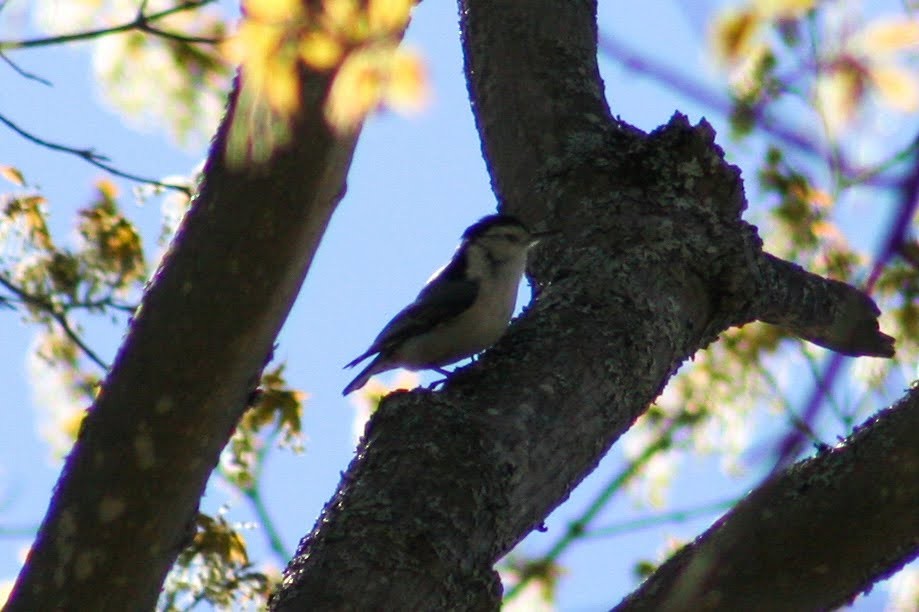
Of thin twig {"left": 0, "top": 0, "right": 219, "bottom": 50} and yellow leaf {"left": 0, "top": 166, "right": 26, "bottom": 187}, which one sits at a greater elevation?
yellow leaf {"left": 0, "top": 166, "right": 26, "bottom": 187}

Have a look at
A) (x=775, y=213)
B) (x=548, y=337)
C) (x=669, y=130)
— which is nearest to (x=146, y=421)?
(x=548, y=337)

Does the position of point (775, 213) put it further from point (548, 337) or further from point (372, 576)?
point (372, 576)

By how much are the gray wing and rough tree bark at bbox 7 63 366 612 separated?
2.90m

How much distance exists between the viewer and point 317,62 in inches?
75.4

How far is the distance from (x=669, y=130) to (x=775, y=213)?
117 cm

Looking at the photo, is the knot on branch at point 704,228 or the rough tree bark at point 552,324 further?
the knot on branch at point 704,228

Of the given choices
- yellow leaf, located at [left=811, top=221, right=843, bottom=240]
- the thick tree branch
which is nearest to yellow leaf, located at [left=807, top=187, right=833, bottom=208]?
yellow leaf, located at [left=811, top=221, right=843, bottom=240]

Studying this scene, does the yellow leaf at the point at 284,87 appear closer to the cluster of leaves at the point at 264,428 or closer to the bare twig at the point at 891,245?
the bare twig at the point at 891,245

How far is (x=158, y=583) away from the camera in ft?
6.92

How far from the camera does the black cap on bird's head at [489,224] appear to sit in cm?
417

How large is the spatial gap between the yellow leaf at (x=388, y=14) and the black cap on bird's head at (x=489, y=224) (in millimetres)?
2059

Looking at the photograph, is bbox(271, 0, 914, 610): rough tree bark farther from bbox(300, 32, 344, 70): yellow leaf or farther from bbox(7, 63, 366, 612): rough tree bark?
bbox(300, 32, 344, 70): yellow leaf

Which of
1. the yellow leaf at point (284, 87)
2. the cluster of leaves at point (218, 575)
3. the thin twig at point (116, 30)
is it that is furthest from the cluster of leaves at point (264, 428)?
the yellow leaf at point (284, 87)

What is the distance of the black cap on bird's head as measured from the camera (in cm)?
417
